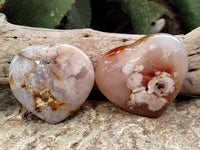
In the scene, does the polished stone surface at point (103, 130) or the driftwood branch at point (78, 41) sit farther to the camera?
the driftwood branch at point (78, 41)

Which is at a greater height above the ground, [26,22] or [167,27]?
[26,22]

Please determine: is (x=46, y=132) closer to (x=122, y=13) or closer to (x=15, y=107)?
(x=15, y=107)

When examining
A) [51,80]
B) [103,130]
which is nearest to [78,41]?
[51,80]

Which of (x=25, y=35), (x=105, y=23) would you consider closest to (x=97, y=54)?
(x=25, y=35)

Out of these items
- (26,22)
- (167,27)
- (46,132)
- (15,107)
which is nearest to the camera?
(46,132)

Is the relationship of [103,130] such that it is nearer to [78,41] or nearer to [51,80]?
[51,80]
